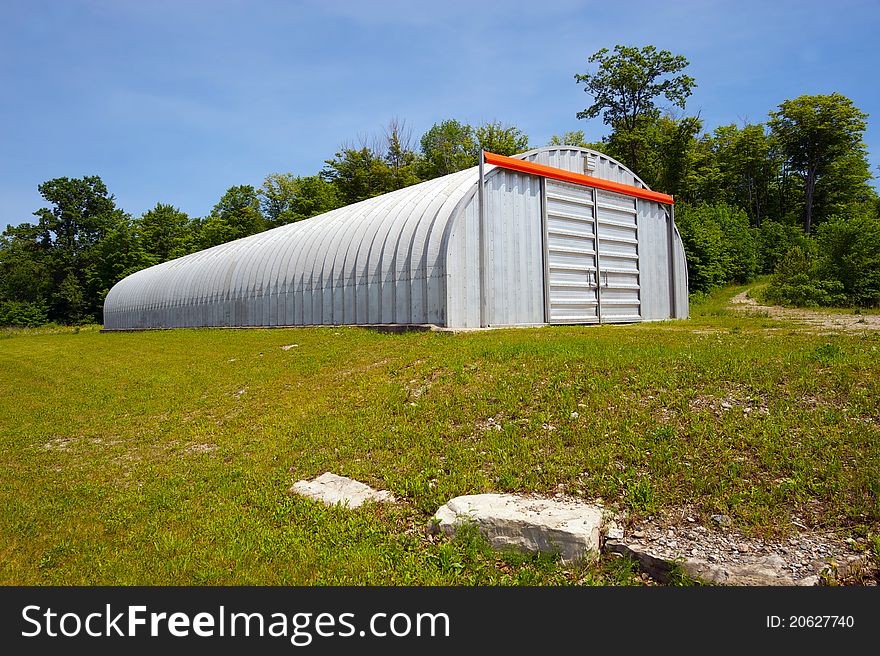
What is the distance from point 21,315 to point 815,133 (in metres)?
86.3

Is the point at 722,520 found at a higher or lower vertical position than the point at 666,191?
lower

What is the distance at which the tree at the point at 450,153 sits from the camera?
194 ft

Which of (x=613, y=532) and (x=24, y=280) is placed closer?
(x=613, y=532)

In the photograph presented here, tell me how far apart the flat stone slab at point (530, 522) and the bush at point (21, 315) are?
76498mm

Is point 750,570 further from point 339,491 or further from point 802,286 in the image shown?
point 802,286

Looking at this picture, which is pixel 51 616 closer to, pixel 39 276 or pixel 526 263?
pixel 526 263

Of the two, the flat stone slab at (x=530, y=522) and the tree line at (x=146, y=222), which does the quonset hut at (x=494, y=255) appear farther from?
the tree line at (x=146, y=222)

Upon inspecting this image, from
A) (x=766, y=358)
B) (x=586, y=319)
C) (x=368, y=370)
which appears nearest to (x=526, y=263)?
(x=586, y=319)

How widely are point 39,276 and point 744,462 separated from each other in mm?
85511

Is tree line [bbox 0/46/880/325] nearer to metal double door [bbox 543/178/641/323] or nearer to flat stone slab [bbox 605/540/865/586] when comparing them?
metal double door [bbox 543/178/641/323]

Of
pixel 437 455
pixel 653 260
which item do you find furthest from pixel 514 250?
pixel 437 455

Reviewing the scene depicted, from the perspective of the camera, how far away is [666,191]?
50531 mm

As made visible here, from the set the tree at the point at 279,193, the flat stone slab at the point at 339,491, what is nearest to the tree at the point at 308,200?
the tree at the point at 279,193

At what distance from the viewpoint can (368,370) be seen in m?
12.7
